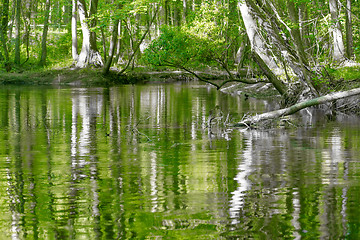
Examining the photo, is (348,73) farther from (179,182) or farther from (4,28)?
(4,28)

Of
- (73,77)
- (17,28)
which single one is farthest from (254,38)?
(17,28)

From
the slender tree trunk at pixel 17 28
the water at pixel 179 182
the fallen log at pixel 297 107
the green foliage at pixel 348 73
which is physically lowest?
the water at pixel 179 182

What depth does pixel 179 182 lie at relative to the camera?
7.60 meters

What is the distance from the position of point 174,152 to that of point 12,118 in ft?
26.1

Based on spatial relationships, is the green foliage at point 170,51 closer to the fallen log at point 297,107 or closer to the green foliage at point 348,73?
the green foliage at point 348,73

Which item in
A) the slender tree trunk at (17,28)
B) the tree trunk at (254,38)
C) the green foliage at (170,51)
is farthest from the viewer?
the slender tree trunk at (17,28)

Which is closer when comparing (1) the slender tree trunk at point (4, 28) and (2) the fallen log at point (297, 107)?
(2) the fallen log at point (297, 107)

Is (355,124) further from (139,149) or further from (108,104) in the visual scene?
(108,104)

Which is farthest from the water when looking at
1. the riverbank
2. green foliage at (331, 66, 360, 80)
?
the riverbank

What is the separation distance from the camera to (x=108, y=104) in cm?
2197

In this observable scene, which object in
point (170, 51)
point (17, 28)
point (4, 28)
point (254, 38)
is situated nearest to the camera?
point (254, 38)

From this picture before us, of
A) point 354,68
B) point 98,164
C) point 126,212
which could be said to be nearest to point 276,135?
point 98,164

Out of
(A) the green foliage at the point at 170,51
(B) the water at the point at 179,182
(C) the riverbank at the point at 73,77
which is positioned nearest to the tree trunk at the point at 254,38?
(A) the green foliage at the point at 170,51

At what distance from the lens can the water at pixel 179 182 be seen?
218 inches
